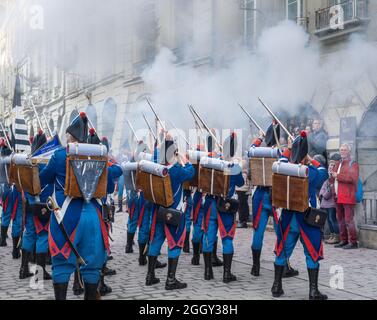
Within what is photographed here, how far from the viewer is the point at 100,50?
13.1 meters

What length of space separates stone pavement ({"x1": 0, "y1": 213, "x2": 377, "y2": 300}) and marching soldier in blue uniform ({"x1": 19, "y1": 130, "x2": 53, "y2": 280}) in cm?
18

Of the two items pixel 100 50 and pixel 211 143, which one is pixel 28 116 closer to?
pixel 100 50

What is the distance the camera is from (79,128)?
426cm

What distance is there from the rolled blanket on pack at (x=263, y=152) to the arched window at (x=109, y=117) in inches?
432

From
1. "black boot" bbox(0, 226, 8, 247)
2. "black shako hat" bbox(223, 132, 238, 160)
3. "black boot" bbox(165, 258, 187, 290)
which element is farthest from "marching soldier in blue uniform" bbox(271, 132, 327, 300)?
"black boot" bbox(0, 226, 8, 247)

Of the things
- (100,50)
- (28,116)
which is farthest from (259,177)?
(28,116)

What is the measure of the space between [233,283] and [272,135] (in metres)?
1.54

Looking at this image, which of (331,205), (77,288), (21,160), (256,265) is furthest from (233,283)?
(331,205)

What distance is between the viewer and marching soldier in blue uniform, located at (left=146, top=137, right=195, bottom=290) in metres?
5.16

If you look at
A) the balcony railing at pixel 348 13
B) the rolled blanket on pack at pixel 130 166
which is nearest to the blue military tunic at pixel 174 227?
the rolled blanket on pack at pixel 130 166

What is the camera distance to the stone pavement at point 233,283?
493 cm

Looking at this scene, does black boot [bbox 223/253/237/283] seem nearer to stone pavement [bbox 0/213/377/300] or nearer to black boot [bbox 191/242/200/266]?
stone pavement [bbox 0/213/377/300]

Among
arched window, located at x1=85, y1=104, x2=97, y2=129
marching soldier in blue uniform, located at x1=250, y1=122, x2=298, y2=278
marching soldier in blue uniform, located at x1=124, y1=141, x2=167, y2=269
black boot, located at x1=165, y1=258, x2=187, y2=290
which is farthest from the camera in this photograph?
arched window, located at x1=85, y1=104, x2=97, y2=129
